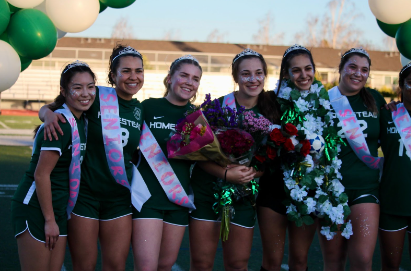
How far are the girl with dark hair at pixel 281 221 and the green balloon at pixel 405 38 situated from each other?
0.86 metres

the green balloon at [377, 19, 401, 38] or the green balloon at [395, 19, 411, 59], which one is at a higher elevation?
the green balloon at [377, 19, 401, 38]

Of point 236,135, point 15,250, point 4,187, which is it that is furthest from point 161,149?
point 4,187

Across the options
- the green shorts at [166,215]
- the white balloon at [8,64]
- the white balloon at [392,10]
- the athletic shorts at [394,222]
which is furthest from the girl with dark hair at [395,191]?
the white balloon at [8,64]

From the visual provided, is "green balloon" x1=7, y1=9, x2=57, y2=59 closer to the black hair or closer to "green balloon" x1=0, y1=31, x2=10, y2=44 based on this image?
"green balloon" x1=0, y1=31, x2=10, y2=44

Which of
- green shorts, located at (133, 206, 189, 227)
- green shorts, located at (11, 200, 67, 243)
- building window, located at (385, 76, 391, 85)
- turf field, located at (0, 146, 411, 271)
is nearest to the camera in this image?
green shorts, located at (11, 200, 67, 243)

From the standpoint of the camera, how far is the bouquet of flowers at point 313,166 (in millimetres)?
3312

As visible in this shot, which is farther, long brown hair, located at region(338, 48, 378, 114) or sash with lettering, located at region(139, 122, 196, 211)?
long brown hair, located at region(338, 48, 378, 114)

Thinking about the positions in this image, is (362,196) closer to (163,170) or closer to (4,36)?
(163,170)

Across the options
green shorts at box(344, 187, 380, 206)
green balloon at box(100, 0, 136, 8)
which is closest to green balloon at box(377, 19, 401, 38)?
green shorts at box(344, 187, 380, 206)

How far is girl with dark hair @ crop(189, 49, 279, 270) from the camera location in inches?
130

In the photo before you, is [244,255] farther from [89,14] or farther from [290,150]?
[89,14]

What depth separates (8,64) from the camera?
3506 mm

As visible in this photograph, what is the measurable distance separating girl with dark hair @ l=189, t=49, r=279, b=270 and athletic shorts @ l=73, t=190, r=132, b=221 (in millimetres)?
509

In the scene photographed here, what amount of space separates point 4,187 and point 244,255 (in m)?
4.97
